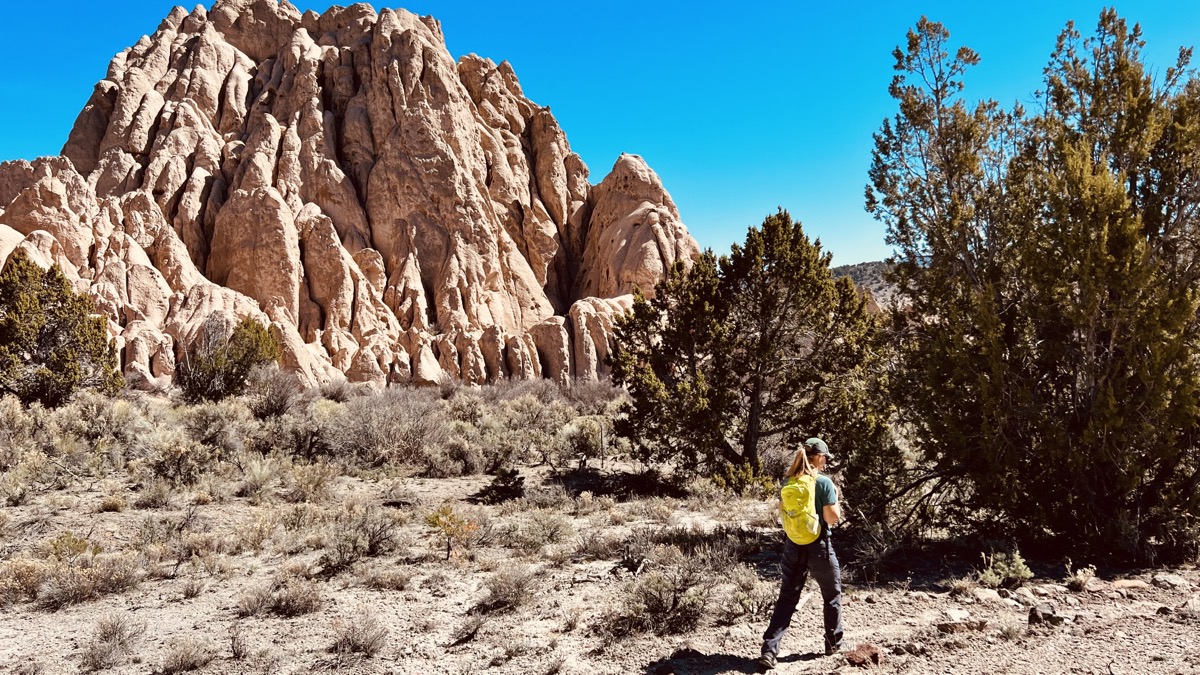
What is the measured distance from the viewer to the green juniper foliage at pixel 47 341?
16.5m

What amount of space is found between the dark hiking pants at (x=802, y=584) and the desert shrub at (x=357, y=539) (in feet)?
16.5

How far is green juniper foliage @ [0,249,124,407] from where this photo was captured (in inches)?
651

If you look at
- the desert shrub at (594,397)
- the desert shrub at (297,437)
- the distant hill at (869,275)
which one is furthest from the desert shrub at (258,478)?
the distant hill at (869,275)

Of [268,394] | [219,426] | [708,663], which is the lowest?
[708,663]

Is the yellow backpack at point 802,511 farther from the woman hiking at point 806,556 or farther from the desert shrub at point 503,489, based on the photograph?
the desert shrub at point 503,489

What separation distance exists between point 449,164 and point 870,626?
35690mm

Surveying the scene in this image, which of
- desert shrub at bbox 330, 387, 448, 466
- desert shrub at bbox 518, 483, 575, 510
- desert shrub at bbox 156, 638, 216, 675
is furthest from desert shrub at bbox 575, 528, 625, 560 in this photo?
desert shrub at bbox 330, 387, 448, 466

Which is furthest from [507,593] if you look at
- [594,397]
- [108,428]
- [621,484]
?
[594,397]

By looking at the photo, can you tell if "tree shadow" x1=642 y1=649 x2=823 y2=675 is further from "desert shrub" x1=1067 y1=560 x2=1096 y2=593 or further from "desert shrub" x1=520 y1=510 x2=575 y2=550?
"desert shrub" x1=520 y1=510 x2=575 y2=550

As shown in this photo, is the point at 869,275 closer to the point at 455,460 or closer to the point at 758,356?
the point at 758,356

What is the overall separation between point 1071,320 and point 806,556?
4017 millimetres

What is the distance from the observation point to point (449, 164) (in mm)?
36812

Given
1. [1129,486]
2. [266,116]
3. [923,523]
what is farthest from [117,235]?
[1129,486]

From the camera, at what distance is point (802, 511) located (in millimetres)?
4789
